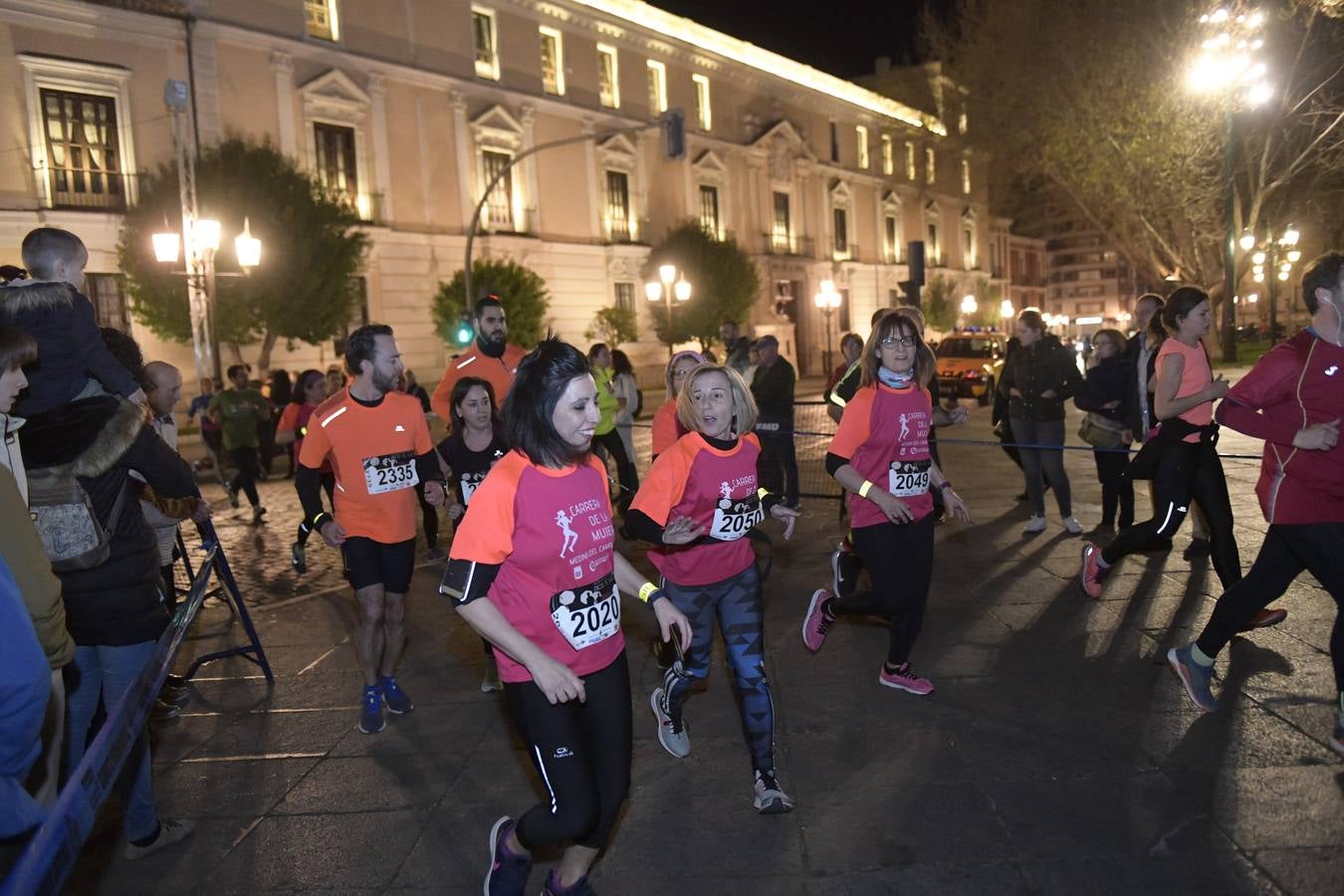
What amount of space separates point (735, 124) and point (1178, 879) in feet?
144

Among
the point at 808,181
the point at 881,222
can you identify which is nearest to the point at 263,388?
the point at 808,181

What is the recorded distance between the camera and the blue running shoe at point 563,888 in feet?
10.0

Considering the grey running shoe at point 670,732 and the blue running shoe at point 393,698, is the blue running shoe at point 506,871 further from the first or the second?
the blue running shoe at point 393,698

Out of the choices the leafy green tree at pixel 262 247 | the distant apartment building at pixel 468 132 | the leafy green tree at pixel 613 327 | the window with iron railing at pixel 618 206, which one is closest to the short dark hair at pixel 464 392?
the distant apartment building at pixel 468 132

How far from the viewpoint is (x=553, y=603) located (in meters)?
2.98

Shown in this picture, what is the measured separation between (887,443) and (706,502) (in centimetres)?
125

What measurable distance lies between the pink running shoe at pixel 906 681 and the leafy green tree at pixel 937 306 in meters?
53.5

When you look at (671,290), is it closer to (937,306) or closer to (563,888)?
(937,306)

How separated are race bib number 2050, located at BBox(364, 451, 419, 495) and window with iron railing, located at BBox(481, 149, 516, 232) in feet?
94.9

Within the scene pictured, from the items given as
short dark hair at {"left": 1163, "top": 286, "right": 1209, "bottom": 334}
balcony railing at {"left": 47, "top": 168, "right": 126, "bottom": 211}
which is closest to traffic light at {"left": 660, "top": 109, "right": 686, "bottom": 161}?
balcony railing at {"left": 47, "top": 168, "right": 126, "bottom": 211}

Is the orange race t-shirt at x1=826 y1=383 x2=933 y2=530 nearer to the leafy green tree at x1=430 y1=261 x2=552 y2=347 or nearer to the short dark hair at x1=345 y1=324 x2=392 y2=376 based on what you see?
the short dark hair at x1=345 y1=324 x2=392 y2=376

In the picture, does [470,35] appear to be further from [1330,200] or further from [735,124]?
[1330,200]

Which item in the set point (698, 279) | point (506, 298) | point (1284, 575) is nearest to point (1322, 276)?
point (1284, 575)

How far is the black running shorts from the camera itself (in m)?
4.97
